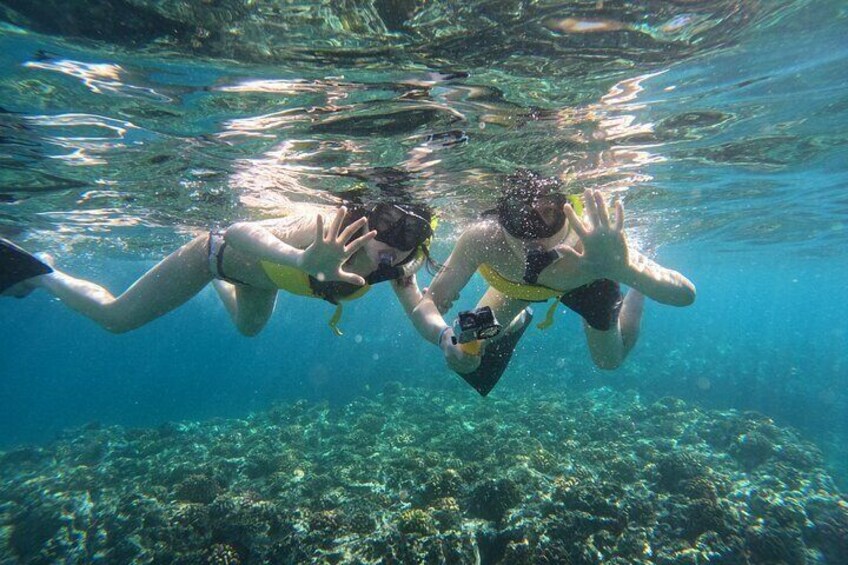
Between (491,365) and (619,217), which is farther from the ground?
(619,217)

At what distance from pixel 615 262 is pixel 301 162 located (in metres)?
7.79

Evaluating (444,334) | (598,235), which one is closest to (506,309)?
(444,334)

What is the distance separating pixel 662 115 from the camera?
26.2 ft

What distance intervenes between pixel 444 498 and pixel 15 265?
25.5 feet

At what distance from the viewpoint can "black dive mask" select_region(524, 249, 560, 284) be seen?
4.61m

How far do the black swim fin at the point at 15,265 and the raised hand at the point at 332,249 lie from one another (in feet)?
15.8

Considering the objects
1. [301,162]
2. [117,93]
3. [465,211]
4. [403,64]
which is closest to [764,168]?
[465,211]

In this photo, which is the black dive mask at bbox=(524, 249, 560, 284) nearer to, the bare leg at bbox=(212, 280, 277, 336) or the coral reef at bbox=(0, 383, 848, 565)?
the bare leg at bbox=(212, 280, 277, 336)

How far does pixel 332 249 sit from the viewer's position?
3639mm

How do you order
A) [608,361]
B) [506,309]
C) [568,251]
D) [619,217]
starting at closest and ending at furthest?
[619,217]
[568,251]
[506,309]
[608,361]

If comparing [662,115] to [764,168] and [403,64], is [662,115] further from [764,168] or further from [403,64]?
[764,168]

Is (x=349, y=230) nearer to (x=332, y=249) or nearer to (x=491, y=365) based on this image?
(x=332, y=249)

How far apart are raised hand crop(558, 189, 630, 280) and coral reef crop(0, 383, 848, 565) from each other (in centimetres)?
467

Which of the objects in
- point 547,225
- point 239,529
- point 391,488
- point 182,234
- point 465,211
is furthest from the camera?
point 182,234
